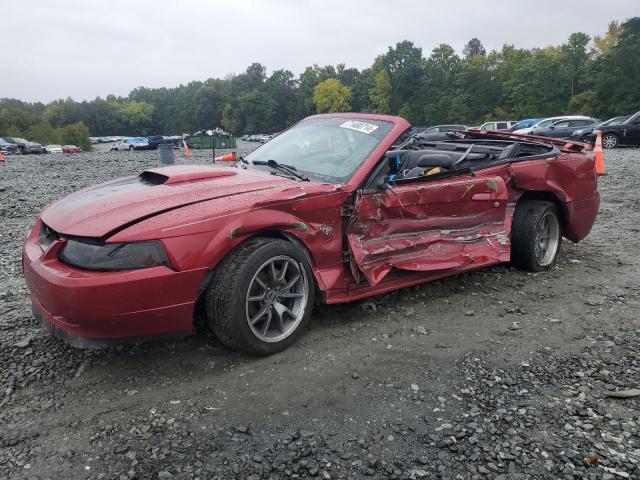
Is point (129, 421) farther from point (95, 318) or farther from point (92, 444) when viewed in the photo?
point (95, 318)

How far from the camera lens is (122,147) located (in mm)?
45000

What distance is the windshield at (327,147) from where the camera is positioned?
358 centimetres

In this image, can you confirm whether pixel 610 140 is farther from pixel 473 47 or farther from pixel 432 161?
pixel 473 47

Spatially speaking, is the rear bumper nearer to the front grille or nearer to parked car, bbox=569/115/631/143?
the front grille

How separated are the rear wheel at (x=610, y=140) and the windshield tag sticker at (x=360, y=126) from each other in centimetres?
1893

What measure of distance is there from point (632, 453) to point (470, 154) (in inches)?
121

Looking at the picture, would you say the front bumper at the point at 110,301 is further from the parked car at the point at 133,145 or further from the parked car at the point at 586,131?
the parked car at the point at 133,145

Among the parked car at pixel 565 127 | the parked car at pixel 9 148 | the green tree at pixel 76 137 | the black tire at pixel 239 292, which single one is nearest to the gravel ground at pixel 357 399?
the black tire at pixel 239 292

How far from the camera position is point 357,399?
2564 mm

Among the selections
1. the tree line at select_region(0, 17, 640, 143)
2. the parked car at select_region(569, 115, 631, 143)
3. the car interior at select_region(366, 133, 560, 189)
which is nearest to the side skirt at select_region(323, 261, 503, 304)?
the car interior at select_region(366, 133, 560, 189)

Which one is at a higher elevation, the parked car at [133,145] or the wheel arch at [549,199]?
the parked car at [133,145]

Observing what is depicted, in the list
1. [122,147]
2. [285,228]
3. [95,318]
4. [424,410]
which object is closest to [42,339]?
[95,318]

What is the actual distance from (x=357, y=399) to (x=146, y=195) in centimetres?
170

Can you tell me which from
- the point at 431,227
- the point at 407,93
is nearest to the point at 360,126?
the point at 431,227
